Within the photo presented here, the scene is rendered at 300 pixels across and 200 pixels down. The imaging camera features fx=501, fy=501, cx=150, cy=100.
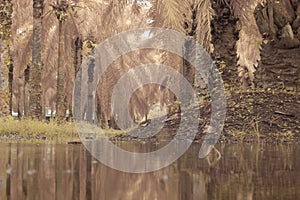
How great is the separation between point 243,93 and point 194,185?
9999 mm

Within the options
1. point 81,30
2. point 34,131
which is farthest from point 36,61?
point 81,30

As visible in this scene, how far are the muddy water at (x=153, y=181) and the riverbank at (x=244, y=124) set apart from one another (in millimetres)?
5995

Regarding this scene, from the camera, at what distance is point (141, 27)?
27641 millimetres

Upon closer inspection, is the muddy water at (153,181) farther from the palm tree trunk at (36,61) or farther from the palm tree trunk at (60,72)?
the palm tree trunk at (60,72)

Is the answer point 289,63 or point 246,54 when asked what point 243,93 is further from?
point 246,54

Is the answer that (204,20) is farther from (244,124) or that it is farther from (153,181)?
(153,181)

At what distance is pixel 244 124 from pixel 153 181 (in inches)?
336

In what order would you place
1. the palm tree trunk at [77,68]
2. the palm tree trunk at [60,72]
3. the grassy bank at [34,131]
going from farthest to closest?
the palm tree trunk at [77,68] < the palm tree trunk at [60,72] < the grassy bank at [34,131]

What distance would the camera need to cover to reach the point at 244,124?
12539 millimetres

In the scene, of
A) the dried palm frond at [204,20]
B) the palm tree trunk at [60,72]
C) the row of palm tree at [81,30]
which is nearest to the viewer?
the dried palm frond at [204,20]

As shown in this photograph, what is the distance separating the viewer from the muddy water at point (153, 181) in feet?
11.4

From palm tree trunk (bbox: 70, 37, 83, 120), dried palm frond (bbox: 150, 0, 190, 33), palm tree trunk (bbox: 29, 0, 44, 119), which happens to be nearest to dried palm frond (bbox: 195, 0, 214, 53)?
dried palm frond (bbox: 150, 0, 190, 33)

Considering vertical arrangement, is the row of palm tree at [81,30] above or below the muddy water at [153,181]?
above

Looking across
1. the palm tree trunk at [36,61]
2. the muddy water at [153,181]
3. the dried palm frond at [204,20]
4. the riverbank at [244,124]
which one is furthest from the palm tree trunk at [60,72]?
the muddy water at [153,181]
